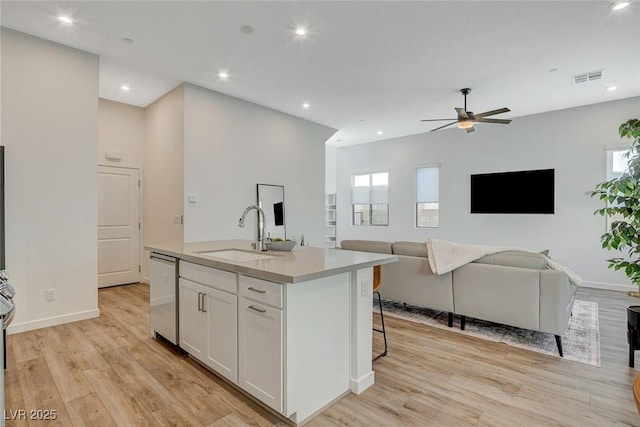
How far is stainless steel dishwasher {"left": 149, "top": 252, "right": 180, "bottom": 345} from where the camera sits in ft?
9.16

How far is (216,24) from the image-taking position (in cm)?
317

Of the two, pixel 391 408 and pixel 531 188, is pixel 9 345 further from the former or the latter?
pixel 531 188

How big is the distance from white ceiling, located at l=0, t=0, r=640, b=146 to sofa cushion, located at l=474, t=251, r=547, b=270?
7.33ft

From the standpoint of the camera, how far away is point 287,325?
1.82 m

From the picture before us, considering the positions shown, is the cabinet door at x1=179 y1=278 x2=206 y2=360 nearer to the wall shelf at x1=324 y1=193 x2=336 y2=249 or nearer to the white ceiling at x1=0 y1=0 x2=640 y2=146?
the white ceiling at x1=0 y1=0 x2=640 y2=146

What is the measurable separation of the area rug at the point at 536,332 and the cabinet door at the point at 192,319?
2270 mm

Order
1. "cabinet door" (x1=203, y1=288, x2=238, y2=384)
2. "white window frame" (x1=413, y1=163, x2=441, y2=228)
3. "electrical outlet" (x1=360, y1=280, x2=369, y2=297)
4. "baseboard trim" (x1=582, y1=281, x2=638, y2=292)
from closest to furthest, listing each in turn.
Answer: "cabinet door" (x1=203, y1=288, x2=238, y2=384) → "electrical outlet" (x1=360, y1=280, x2=369, y2=297) → "baseboard trim" (x1=582, y1=281, x2=638, y2=292) → "white window frame" (x1=413, y1=163, x2=441, y2=228)

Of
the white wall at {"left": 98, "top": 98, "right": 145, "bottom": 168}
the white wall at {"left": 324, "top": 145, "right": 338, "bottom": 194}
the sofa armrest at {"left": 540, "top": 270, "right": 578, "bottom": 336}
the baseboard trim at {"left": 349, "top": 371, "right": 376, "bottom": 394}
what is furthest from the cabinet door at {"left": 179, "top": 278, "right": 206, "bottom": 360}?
the white wall at {"left": 324, "top": 145, "right": 338, "bottom": 194}

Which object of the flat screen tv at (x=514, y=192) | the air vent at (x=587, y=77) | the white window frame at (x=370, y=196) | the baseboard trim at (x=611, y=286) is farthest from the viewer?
the white window frame at (x=370, y=196)

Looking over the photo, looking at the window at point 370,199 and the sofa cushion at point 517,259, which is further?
the window at point 370,199

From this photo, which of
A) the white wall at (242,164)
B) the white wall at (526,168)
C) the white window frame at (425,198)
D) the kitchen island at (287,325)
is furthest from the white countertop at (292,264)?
the white window frame at (425,198)

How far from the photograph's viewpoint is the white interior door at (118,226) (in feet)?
17.1

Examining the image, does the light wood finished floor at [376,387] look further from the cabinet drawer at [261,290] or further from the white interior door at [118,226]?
the white interior door at [118,226]

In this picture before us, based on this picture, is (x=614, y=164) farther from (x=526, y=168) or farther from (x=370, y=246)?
(x=370, y=246)
